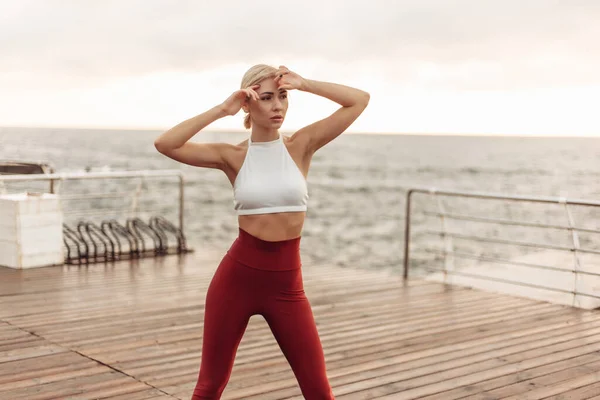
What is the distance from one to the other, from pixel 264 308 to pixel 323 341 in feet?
9.33

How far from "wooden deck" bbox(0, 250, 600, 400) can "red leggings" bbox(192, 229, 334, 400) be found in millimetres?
1551

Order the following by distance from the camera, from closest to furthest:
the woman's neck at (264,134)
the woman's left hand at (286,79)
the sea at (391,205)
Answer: the woman's left hand at (286,79), the woman's neck at (264,134), the sea at (391,205)

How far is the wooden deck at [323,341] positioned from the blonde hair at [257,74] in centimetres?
217

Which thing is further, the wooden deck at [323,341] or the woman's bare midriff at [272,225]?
the wooden deck at [323,341]

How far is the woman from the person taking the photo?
291 cm

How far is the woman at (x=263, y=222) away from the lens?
2912 millimetres

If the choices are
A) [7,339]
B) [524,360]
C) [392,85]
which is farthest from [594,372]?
[392,85]

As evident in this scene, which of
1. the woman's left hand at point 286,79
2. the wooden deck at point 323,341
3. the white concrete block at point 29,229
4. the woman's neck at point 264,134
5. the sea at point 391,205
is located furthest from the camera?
the sea at point 391,205

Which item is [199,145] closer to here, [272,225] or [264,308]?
[272,225]

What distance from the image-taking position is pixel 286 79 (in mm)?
2859

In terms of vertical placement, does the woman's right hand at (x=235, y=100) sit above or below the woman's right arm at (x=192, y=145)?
above

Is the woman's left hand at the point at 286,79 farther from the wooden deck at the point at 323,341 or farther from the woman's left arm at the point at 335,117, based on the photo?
the wooden deck at the point at 323,341

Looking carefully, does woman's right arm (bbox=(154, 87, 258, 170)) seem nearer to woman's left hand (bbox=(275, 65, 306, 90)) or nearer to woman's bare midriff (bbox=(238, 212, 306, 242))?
woman's left hand (bbox=(275, 65, 306, 90))

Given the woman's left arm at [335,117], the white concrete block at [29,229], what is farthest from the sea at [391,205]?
the woman's left arm at [335,117]
